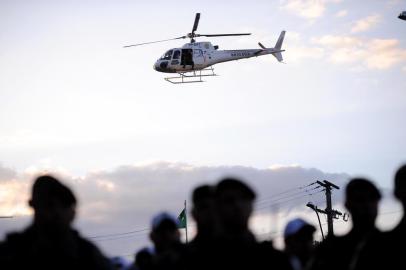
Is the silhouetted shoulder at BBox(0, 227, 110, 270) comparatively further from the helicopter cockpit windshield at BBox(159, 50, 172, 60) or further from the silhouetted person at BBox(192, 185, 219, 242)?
the helicopter cockpit windshield at BBox(159, 50, 172, 60)

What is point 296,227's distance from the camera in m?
7.03

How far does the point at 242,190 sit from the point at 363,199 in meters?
1.30

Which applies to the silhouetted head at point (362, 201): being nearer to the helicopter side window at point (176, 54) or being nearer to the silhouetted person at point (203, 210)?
the silhouetted person at point (203, 210)

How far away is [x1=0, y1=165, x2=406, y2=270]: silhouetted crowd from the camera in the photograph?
492cm

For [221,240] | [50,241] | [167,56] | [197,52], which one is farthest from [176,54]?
[221,240]

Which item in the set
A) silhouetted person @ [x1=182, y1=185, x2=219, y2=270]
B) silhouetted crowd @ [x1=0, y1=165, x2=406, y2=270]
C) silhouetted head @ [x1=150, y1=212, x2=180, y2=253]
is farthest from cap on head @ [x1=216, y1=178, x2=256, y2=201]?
silhouetted head @ [x1=150, y1=212, x2=180, y2=253]

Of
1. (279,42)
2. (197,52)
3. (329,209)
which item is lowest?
(329,209)

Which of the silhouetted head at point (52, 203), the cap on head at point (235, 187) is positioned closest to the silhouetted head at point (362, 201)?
the cap on head at point (235, 187)

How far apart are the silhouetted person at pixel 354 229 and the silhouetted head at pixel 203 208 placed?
88cm

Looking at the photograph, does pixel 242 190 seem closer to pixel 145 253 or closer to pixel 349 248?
pixel 349 248

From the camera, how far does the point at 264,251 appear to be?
16.1ft

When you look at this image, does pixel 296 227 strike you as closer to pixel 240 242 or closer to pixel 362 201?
pixel 362 201

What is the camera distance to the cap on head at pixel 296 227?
700 cm

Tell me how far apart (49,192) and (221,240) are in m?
1.31
